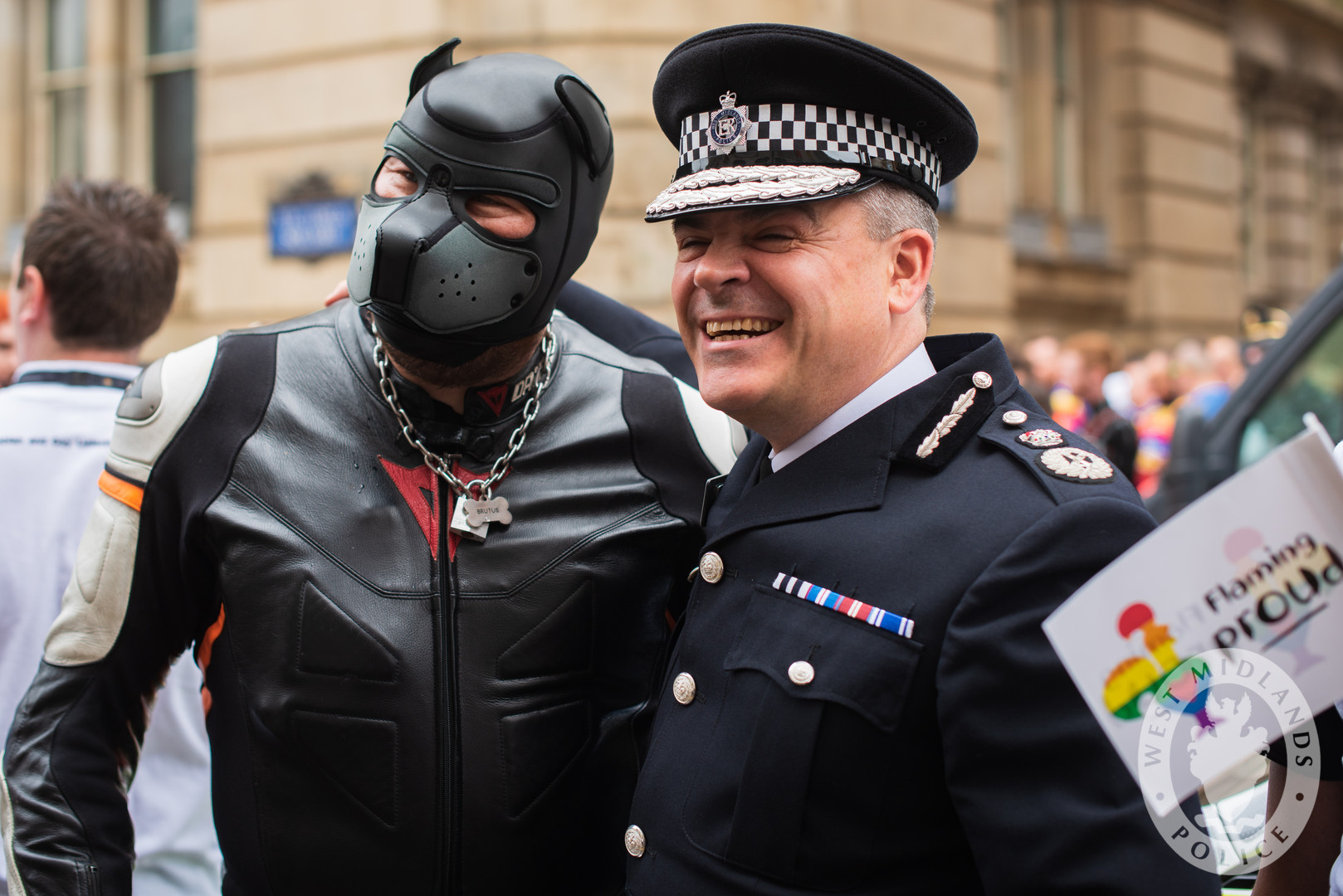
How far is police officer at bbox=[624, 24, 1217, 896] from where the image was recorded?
1377mm

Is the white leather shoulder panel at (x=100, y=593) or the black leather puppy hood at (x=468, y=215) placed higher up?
the black leather puppy hood at (x=468, y=215)

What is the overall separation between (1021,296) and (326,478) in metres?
11.1

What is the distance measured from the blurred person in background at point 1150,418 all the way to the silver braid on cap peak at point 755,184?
4.78 m

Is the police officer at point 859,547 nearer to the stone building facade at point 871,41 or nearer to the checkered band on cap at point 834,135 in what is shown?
the checkered band on cap at point 834,135

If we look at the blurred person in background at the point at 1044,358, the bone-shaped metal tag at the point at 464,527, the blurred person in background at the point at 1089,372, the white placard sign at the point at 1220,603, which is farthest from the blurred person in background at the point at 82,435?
the blurred person in background at the point at 1044,358

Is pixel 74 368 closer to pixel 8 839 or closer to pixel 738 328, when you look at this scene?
pixel 8 839

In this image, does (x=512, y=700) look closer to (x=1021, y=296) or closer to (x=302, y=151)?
(x=302, y=151)

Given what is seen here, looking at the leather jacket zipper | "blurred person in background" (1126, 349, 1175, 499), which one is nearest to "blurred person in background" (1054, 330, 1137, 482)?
"blurred person in background" (1126, 349, 1175, 499)

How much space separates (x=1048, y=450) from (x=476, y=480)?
921mm

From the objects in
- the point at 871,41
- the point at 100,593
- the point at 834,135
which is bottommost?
the point at 100,593

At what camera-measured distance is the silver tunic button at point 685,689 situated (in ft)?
5.57

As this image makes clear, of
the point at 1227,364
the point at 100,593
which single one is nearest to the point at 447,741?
the point at 100,593

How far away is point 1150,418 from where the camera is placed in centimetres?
820

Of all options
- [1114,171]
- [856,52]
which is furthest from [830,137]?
[1114,171]
